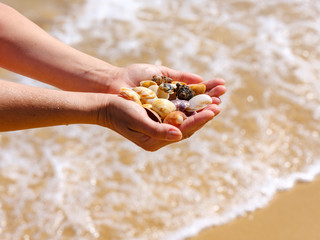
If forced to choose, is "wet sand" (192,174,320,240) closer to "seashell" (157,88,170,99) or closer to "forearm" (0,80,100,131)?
"seashell" (157,88,170,99)

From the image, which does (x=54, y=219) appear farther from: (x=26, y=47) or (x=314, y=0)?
(x=314, y=0)

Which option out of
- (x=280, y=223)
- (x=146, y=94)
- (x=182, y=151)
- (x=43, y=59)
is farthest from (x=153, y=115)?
(x=182, y=151)

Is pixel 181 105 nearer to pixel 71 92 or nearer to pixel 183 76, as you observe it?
pixel 183 76

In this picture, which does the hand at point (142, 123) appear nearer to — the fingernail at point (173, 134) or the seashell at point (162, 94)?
the fingernail at point (173, 134)

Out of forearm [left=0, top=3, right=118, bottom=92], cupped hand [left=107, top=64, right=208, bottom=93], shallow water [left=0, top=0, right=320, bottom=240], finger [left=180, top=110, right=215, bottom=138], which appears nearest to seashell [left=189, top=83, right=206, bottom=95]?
cupped hand [left=107, top=64, right=208, bottom=93]

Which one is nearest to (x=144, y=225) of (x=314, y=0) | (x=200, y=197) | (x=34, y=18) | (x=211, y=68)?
(x=200, y=197)

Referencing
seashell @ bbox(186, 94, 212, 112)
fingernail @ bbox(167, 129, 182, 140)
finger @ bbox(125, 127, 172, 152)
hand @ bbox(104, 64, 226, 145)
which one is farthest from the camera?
hand @ bbox(104, 64, 226, 145)
